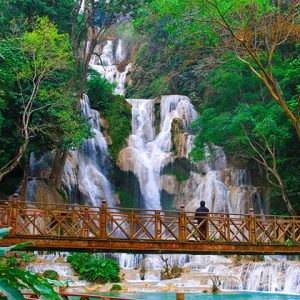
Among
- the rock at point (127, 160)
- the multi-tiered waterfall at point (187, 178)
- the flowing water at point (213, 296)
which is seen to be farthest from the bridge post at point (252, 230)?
the rock at point (127, 160)

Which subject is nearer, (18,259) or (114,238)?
(114,238)

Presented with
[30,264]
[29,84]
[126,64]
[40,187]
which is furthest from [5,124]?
[126,64]

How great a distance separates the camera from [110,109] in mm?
28641

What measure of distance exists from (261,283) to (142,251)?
7835mm

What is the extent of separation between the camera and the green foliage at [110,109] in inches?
1105

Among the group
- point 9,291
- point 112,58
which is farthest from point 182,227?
point 112,58

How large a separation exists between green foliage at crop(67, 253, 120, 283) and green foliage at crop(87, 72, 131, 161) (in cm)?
865

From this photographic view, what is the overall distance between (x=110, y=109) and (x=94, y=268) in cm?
1186

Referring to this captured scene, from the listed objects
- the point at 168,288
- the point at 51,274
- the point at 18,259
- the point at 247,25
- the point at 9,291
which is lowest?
the point at 168,288

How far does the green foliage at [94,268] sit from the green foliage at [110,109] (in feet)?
28.4

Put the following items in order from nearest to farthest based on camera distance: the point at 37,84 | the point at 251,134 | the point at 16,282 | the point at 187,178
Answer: the point at 16,282
the point at 37,84
the point at 251,134
the point at 187,178

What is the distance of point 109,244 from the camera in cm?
1195

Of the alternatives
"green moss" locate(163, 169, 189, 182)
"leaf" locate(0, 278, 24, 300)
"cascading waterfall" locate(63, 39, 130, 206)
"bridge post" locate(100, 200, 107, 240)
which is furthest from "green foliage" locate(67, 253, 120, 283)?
"leaf" locate(0, 278, 24, 300)

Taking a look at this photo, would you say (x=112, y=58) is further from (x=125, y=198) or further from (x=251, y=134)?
(x=251, y=134)
